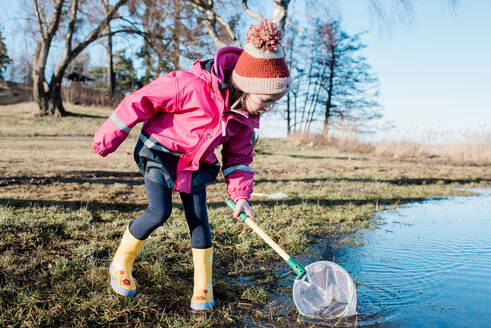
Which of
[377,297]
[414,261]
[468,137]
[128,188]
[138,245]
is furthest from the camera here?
[468,137]

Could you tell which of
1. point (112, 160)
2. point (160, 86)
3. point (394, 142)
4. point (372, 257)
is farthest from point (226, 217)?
point (394, 142)

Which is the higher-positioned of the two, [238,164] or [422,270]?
[238,164]

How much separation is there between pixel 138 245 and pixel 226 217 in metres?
1.57

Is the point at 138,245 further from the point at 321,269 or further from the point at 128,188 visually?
the point at 128,188

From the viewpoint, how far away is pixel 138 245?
2281 millimetres

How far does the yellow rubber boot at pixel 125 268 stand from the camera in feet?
7.12

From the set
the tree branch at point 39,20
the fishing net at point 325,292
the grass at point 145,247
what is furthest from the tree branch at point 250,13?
the tree branch at point 39,20

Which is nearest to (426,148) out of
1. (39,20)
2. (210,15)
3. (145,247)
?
(210,15)

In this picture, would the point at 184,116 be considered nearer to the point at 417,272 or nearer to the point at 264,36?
the point at 264,36

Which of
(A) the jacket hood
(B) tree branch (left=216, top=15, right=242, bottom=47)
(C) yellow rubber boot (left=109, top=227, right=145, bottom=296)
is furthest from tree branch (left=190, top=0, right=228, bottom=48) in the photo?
(C) yellow rubber boot (left=109, top=227, right=145, bottom=296)

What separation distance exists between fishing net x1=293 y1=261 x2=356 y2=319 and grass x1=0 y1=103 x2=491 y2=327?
5.4 inches

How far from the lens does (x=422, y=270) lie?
3045mm

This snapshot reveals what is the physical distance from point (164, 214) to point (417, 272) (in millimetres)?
2130

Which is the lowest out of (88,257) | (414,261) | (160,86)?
(414,261)
